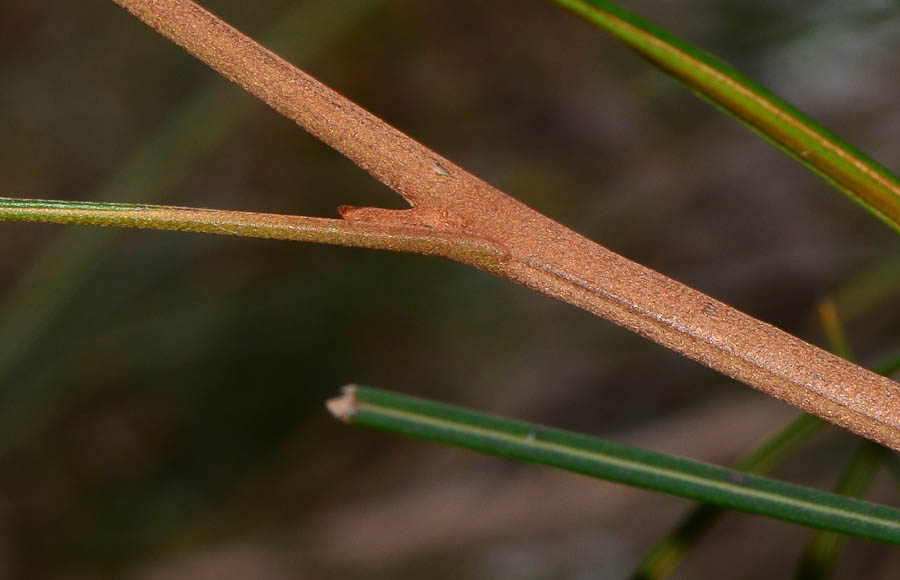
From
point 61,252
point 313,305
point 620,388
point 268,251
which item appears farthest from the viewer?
point 620,388

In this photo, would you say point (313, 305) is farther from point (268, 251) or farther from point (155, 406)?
point (155, 406)

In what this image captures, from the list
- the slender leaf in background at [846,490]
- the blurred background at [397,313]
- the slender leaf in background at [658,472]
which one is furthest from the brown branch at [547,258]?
the blurred background at [397,313]

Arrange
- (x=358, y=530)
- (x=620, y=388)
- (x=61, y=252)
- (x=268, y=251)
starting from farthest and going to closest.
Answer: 1. (x=620, y=388)
2. (x=268, y=251)
3. (x=358, y=530)
4. (x=61, y=252)

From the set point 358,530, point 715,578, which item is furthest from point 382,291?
point 715,578

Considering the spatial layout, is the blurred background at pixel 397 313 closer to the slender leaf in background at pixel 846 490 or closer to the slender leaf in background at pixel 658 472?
the slender leaf in background at pixel 846 490

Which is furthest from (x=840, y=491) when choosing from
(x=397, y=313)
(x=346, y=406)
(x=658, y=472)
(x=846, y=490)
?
(x=397, y=313)

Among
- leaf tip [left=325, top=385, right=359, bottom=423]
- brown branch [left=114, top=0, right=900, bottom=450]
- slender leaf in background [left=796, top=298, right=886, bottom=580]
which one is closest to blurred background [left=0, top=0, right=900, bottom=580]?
slender leaf in background [left=796, top=298, right=886, bottom=580]
